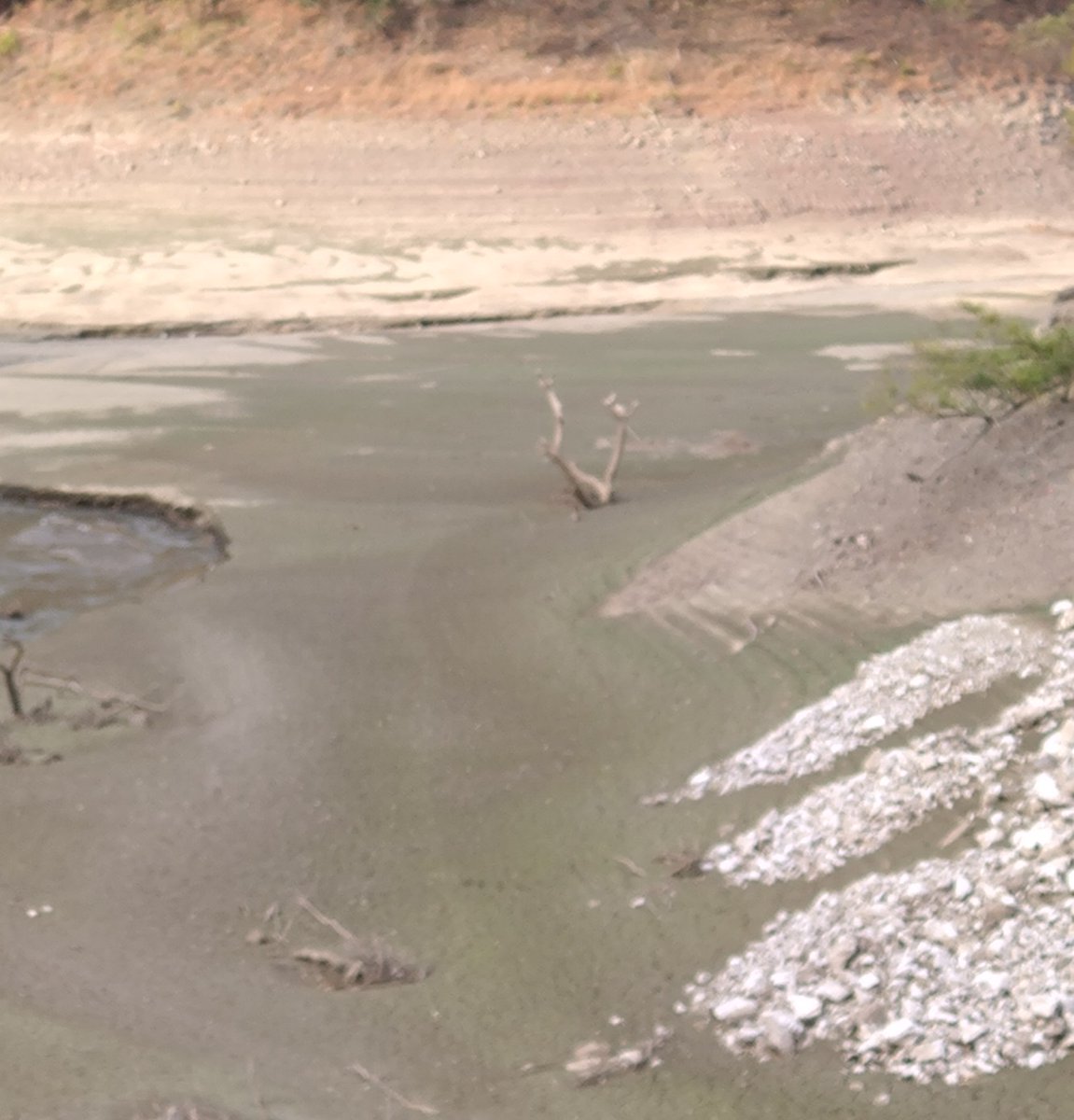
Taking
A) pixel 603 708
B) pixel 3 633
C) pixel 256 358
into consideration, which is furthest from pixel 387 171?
pixel 603 708

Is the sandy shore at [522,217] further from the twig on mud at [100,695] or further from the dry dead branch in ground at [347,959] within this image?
the dry dead branch in ground at [347,959]

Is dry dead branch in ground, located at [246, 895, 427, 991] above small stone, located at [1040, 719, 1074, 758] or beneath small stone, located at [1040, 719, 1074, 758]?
beneath

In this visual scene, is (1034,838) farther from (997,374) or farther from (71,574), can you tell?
(71,574)

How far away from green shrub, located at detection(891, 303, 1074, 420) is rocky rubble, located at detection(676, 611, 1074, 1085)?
3.22 meters

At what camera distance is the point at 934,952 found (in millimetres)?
5805

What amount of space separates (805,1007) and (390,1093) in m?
1.20

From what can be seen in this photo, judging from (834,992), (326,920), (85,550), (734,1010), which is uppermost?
(834,992)

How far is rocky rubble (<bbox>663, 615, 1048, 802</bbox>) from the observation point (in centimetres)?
736

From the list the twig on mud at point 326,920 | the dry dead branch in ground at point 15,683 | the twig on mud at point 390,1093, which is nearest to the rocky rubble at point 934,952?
the twig on mud at point 390,1093

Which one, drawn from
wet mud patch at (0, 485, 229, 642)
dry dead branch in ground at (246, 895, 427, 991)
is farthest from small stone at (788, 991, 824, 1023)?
wet mud patch at (0, 485, 229, 642)

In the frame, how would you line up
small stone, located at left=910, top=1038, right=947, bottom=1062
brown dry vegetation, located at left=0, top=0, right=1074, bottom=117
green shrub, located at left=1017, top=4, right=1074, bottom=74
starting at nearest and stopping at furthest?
small stone, located at left=910, top=1038, right=947, bottom=1062 < brown dry vegetation, located at left=0, top=0, right=1074, bottom=117 < green shrub, located at left=1017, top=4, right=1074, bottom=74

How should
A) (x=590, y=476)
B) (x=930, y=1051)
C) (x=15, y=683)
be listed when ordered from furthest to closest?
1. (x=590, y=476)
2. (x=15, y=683)
3. (x=930, y=1051)

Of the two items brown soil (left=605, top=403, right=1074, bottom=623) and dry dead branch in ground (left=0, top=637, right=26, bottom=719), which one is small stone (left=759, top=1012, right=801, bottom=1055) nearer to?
brown soil (left=605, top=403, right=1074, bottom=623)

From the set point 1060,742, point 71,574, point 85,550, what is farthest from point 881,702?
point 85,550
